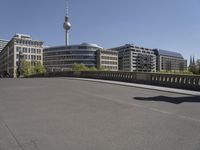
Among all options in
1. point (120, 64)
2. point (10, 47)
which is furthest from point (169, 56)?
point (10, 47)

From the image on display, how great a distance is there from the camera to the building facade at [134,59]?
162 m

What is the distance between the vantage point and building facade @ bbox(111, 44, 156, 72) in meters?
162

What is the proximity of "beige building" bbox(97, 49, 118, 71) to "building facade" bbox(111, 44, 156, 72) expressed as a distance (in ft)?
32.1

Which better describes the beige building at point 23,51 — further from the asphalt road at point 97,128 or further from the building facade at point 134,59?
the asphalt road at point 97,128

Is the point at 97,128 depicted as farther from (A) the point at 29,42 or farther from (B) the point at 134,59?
(B) the point at 134,59

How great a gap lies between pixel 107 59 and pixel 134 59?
25.4m

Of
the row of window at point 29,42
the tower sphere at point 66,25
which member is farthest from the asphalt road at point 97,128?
the tower sphere at point 66,25

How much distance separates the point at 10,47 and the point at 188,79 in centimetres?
13162

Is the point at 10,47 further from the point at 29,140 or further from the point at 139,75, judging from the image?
the point at 29,140

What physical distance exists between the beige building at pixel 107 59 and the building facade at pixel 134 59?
32.1 ft

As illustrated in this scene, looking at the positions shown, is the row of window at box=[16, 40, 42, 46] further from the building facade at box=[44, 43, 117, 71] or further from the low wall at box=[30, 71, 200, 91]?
the low wall at box=[30, 71, 200, 91]

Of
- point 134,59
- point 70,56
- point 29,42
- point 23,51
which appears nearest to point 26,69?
point 23,51

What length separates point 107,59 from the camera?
15000cm

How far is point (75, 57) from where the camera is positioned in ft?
448
